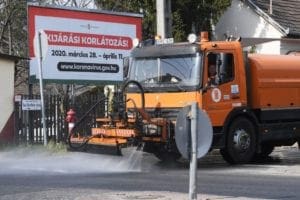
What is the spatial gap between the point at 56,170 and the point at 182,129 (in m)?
6.73

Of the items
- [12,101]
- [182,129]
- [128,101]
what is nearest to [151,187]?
[182,129]

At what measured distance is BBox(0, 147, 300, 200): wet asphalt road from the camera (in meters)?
10.9

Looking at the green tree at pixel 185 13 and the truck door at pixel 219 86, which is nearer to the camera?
the truck door at pixel 219 86

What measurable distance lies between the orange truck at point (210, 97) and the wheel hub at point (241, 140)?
0.04 ft

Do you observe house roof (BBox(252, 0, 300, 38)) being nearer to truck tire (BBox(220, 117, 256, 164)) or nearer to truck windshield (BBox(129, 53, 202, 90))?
truck tire (BBox(220, 117, 256, 164))

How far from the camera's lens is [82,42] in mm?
22281

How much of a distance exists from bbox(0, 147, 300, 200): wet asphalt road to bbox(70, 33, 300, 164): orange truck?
0.59 m

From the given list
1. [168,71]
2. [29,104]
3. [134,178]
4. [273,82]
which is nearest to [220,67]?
[168,71]

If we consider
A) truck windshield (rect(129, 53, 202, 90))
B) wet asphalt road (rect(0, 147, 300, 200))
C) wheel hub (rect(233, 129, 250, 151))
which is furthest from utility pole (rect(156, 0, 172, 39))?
wheel hub (rect(233, 129, 250, 151))

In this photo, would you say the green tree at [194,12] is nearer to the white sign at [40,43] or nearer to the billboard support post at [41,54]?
the white sign at [40,43]

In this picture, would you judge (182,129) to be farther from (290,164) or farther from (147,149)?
(290,164)

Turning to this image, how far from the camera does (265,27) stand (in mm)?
27781

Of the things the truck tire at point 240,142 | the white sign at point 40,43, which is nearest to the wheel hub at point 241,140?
the truck tire at point 240,142

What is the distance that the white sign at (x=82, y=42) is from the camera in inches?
841
